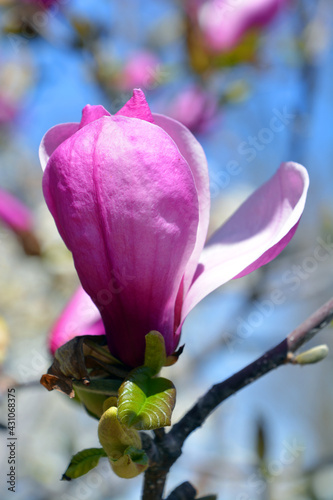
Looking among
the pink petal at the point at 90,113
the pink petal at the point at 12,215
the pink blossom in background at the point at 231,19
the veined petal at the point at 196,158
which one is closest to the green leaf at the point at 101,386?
the veined petal at the point at 196,158

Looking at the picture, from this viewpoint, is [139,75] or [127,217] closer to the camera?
[127,217]

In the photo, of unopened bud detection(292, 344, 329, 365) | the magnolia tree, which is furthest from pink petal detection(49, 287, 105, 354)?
unopened bud detection(292, 344, 329, 365)

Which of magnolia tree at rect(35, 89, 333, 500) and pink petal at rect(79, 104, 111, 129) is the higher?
pink petal at rect(79, 104, 111, 129)

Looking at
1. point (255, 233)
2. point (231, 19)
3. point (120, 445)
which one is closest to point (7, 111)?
point (231, 19)

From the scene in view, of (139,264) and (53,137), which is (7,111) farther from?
(139,264)

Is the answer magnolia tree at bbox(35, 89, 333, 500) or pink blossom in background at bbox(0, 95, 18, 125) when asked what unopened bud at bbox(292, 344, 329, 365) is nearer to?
magnolia tree at bbox(35, 89, 333, 500)
